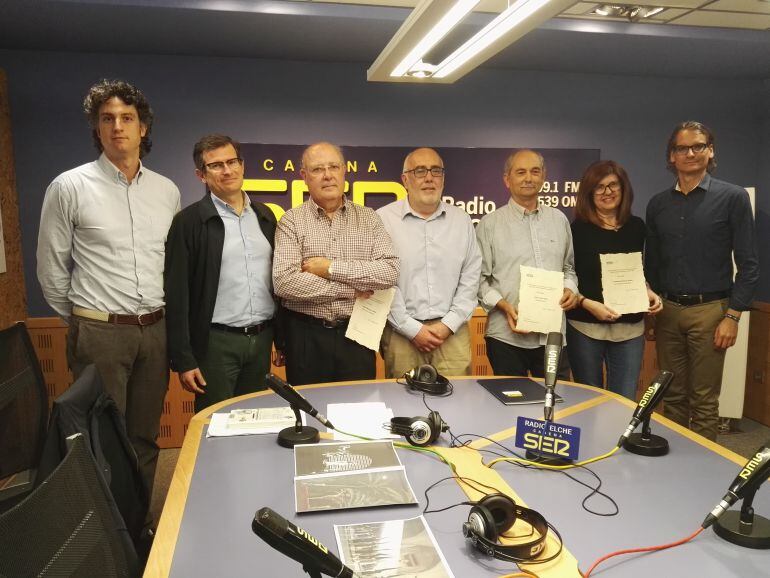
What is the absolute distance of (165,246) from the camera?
8.41 ft

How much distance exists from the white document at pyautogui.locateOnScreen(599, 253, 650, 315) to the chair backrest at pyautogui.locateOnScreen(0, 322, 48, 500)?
2.50 meters

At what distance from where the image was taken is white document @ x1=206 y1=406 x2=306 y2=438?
1743mm

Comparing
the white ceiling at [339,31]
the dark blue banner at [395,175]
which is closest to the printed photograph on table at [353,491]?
the white ceiling at [339,31]

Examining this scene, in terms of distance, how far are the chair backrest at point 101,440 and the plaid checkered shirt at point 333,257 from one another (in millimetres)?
986

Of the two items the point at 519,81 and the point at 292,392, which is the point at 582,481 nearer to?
the point at 292,392

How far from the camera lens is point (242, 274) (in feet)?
8.29

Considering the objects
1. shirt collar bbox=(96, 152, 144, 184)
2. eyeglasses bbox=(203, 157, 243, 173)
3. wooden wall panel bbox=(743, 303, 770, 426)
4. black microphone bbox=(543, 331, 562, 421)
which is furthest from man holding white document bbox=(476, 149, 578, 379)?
wooden wall panel bbox=(743, 303, 770, 426)

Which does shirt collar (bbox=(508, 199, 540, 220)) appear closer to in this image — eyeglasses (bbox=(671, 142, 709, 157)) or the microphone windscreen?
eyeglasses (bbox=(671, 142, 709, 157))

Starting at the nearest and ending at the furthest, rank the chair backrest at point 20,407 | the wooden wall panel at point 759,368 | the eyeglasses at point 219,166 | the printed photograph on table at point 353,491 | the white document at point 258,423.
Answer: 1. the printed photograph on table at point 353,491
2. the white document at point 258,423
3. the chair backrest at point 20,407
4. the eyeglasses at point 219,166
5. the wooden wall panel at point 759,368

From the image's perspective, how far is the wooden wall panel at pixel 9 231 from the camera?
3564mm

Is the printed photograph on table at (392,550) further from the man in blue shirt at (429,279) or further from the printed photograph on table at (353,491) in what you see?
the man in blue shirt at (429,279)

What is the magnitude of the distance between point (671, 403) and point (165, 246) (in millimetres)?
2787

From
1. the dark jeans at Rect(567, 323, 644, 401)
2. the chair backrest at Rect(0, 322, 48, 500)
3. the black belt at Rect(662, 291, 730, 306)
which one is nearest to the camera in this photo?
the chair backrest at Rect(0, 322, 48, 500)

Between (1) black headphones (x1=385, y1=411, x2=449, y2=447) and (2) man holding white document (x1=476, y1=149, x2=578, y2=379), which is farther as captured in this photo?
(2) man holding white document (x1=476, y1=149, x2=578, y2=379)
